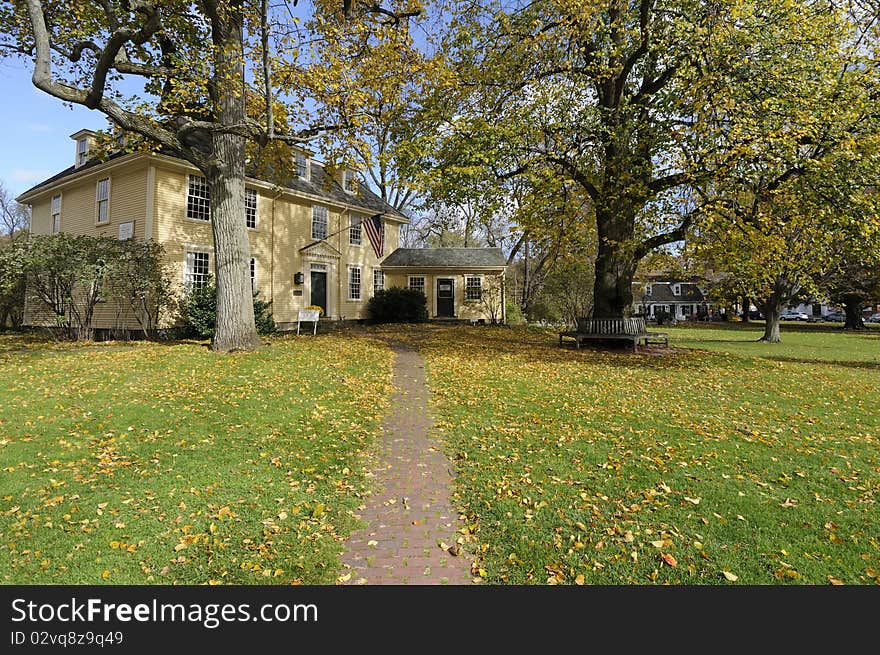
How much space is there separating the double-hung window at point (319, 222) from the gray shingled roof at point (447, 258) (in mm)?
4863

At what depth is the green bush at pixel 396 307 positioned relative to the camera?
24094mm

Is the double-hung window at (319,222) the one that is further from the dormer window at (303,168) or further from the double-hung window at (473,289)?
the double-hung window at (473,289)

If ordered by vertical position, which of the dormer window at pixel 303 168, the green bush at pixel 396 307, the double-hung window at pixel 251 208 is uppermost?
the dormer window at pixel 303 168

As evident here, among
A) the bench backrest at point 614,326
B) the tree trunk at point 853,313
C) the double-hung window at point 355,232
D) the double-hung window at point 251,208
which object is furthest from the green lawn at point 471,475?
the tree trunk at point 853,313

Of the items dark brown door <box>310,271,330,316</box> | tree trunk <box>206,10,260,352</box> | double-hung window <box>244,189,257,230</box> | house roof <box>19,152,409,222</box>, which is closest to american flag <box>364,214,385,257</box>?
house roof <box>19,152,409,222</box>

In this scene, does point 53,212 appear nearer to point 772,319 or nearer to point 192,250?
point 192,250

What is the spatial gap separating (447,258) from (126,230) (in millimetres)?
15661

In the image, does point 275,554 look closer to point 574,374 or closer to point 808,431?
point 808,431

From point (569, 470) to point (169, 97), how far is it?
13.0 metres

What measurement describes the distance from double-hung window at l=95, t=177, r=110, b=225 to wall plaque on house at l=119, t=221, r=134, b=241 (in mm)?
1135

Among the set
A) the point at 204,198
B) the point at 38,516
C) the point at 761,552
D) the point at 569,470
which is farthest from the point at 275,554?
the point at 204,198

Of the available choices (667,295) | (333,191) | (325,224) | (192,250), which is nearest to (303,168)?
(333,191)

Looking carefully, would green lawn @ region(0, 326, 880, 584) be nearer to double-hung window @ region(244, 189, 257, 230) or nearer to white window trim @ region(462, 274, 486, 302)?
double-hung window @ region(244, 189, 257, 230)

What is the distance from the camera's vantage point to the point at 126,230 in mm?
16328
